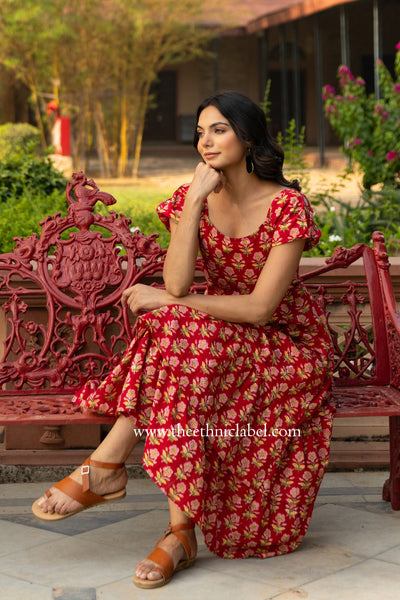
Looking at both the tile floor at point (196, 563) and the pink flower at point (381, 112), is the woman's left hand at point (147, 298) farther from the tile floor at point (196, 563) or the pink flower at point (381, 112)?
the pink flower at point (381, 112)

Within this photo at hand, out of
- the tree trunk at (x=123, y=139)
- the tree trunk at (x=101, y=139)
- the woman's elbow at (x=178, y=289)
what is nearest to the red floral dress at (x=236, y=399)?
the woman's elbow at (x=178, y=289)

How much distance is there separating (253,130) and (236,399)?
2.78 ft

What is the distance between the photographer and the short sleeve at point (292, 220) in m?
2.85

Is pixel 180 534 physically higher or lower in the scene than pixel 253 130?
lower

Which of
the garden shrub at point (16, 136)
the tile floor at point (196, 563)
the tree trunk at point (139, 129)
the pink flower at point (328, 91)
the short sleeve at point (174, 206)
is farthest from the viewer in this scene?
the tree trunk at point (139, 129)

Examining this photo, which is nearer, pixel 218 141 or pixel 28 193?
pixel 218 141

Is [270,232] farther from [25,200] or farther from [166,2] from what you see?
[166,2]

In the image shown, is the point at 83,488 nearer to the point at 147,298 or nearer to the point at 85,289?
the point at 147,298

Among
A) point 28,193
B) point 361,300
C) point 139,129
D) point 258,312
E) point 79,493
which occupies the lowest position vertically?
point 79,493

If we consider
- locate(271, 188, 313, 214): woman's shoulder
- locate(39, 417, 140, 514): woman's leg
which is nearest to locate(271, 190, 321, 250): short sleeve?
locate(271, 188, 313, 214): woman's shoulder

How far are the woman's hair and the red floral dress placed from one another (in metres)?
0.12

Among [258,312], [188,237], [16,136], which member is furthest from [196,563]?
[16,136]

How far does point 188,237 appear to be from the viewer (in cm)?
290

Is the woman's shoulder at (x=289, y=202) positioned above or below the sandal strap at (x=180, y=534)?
above
